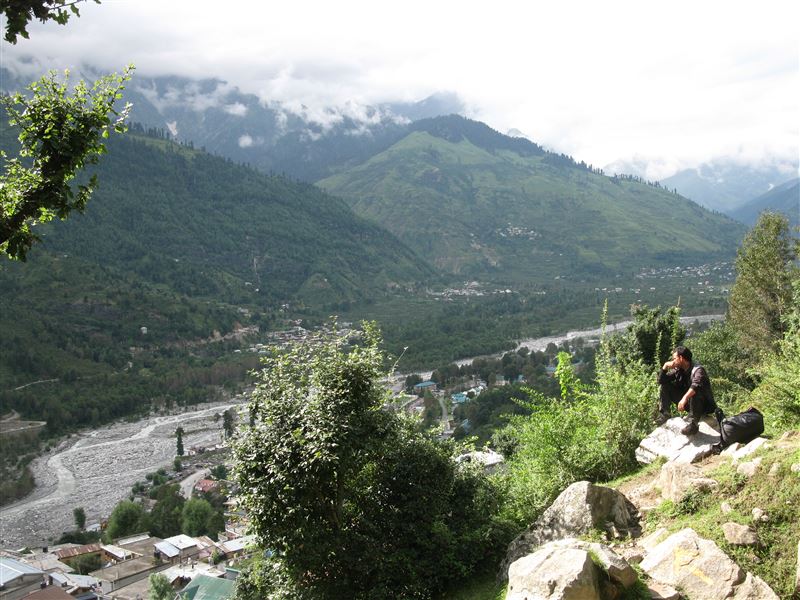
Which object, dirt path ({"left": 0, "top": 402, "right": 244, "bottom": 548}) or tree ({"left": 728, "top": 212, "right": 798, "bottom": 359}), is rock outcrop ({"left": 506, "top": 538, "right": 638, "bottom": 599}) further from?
dirt path ({"left": 0, "top": 402, "right": 244, "bottom": 548})

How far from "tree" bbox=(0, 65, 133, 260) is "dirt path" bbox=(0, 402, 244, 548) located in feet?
248

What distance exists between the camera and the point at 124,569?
51.8 m

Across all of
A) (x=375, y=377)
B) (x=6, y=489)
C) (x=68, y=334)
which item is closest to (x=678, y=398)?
(x=375, y=377)

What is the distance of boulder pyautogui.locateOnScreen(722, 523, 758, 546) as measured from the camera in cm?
717

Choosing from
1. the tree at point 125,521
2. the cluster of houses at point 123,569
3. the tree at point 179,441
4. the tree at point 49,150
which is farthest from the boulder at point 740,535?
the tree at point 179,441

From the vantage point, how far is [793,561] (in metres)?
6.75

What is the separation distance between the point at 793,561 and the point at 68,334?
151 m

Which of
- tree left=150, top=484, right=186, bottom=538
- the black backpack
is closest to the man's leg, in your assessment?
the black backpack

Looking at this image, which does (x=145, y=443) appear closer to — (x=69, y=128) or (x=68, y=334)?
(x=68, y=334)

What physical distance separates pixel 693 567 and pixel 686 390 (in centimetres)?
631

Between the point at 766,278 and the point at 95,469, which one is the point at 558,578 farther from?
the point at 95,469

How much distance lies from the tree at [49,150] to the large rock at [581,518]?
872 cm

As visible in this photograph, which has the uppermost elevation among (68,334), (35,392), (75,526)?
(68,334)

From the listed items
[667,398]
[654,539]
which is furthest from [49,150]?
[667,398]
